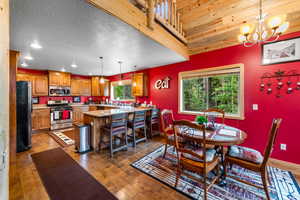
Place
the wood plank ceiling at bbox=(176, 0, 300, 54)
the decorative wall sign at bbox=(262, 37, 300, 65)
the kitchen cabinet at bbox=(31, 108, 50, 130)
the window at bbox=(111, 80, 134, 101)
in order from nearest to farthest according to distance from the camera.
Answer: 1. the wood plank ceiling at bbox=(176, 0, 300, 54)
2. the decorative wall sign at bbox=(262, 37, 300, 65)
3. the kitchen cabinet at bbox=(31, 108, 50, 130)
4. the window at bbox=(111, 80, 134, 101)

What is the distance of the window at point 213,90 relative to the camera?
2863 millimetres

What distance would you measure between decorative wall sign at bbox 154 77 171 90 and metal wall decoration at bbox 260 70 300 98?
7.61ft

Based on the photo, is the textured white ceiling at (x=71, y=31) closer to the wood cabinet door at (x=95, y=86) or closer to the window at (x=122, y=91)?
the window at (x=122, y=91)

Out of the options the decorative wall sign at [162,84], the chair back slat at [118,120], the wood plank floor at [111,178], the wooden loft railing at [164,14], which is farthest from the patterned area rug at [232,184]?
the wooden loft railing at [164,14]

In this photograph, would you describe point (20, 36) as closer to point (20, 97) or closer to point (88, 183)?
point (20, 97)

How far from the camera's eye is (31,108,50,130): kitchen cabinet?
14.2 feet

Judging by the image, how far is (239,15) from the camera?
228 cm

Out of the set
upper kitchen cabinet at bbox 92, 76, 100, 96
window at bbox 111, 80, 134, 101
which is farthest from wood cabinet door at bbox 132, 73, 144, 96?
upper kitchen cabinet at bbox 92, 76, 100, 96

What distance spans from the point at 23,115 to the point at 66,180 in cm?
232

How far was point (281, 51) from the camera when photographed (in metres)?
2.31

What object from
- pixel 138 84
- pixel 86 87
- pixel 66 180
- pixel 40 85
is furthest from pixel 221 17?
pixel 40 85

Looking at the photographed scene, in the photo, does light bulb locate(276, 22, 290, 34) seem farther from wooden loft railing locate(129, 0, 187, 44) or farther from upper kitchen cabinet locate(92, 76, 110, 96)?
upper kitchen cabinet locate(92, 76, 110, 96)

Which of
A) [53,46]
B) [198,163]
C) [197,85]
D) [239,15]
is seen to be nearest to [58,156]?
[53,46]

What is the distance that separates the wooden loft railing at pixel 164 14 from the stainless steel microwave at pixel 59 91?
16.5ft
